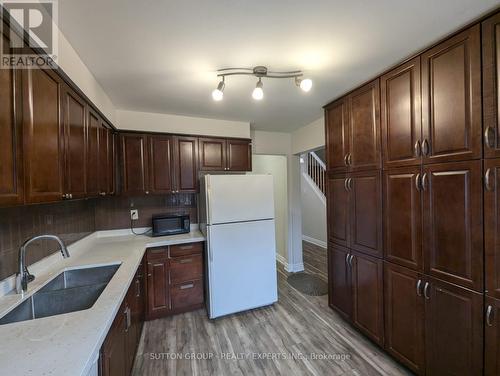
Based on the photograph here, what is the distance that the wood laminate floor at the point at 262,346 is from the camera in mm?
1810

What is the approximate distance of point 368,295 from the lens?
2.01 meters

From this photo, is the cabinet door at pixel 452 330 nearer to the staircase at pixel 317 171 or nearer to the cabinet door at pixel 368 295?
the cabinet door at pixel 368 295

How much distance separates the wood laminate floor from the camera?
5.94 ft

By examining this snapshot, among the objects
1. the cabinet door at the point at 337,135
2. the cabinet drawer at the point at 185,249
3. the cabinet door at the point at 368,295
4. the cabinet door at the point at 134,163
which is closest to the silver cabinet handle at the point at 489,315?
the cabinet door at the point at 368,295

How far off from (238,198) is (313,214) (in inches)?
135

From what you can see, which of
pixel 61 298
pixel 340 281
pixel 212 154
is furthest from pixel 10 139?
pixel 340 281

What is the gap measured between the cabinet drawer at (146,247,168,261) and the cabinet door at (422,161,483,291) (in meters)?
2.42

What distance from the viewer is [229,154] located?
3.06m

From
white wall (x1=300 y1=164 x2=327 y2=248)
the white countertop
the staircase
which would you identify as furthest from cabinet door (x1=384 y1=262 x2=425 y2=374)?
the staircase

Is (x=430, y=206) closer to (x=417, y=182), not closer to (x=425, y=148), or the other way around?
(x=417, y=182)

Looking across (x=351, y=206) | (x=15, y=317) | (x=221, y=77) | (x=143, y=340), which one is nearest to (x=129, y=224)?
(x=143, y=340)

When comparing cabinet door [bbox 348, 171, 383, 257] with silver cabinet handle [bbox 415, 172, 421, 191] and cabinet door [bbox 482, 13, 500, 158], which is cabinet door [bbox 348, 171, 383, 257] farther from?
cabinet door [bbox 482, 13, 500, 158]

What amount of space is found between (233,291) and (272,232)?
82 centimetres

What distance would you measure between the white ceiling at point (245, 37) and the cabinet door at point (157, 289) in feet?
6.12
